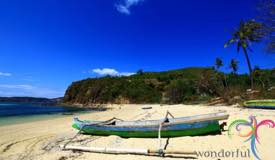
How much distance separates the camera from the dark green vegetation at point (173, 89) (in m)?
29.2

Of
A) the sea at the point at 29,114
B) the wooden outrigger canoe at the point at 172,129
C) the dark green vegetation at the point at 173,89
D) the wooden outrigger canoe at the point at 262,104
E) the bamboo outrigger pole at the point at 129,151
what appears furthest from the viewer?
the dark green vegetation at the point at 173,89

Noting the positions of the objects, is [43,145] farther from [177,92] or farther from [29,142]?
[177,92]

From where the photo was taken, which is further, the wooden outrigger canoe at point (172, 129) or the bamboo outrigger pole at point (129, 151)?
the wooden outrigger canoe at point (172, 129)

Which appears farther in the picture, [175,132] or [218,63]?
[218,63]

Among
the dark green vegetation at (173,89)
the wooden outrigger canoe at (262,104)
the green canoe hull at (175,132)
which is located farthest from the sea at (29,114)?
the wooden outrigger canoe at (262,104)

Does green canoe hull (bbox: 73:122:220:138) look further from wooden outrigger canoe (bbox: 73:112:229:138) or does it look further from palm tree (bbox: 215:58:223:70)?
palm tree (bbox: 215:58:223:70)

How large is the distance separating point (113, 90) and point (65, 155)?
43.9 meters

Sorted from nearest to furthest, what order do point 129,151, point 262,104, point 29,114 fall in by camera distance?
1. point 129,151
2. point 262,104
3. point 29,114

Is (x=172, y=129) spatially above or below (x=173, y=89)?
below

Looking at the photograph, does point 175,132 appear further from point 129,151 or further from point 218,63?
point 218,63

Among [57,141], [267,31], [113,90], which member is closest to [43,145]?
[57,141]

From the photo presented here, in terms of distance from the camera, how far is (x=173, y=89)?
129 feet

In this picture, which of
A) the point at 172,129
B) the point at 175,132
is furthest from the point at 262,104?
the point at 172,129

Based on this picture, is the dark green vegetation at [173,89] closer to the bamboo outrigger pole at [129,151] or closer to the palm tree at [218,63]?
the palm tree at [218,63]
